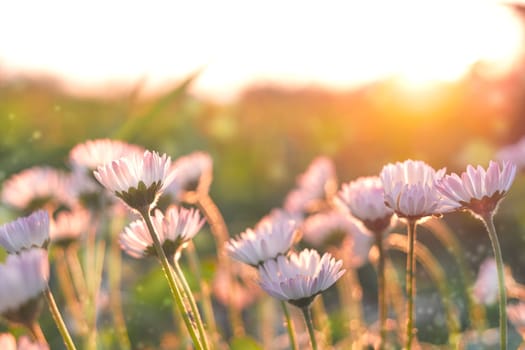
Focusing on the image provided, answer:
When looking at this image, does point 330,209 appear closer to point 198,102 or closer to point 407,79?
point 407,79

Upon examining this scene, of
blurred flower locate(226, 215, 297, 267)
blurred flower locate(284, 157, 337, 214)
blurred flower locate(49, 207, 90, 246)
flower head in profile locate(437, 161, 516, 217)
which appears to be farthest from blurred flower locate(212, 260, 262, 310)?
flower head in profile locate(437, 161, 516, 217)

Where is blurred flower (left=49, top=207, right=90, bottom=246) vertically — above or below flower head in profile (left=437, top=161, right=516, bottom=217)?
below

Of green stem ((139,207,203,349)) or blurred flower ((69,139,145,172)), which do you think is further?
blurred flower ((69,139,145,172))

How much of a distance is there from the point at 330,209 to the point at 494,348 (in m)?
0.41

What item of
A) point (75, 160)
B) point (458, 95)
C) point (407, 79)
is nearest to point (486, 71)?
point (407, 79)

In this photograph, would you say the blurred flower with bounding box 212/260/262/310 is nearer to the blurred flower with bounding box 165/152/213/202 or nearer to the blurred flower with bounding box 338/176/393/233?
the blurred flower with bounding box 165/152/213/202

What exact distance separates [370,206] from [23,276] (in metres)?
0.41

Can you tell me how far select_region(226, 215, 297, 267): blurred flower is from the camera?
854 millimetres

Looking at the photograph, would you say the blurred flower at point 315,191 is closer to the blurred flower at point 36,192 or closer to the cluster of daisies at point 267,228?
the blurred flower at point 36,192

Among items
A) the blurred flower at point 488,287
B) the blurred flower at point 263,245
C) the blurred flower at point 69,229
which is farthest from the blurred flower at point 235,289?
the blurred flower at point 263,245

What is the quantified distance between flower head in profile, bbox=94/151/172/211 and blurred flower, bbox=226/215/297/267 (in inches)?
4.0

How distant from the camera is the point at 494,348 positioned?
1445 mm

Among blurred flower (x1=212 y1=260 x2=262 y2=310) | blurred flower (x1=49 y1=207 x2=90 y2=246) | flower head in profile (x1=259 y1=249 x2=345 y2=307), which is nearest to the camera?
flower head in profile (x1=259 y1=249 x2=345 y2=307)

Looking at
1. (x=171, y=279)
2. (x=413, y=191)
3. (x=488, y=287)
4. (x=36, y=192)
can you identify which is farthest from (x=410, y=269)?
(x=36, y=192)
